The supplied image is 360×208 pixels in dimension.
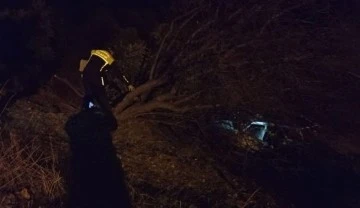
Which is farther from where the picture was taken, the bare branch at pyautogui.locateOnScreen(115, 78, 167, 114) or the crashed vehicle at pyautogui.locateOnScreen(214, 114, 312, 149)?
the crashed vehicle at pyautogui.locateOnScreen(214, 114, 312, 149)

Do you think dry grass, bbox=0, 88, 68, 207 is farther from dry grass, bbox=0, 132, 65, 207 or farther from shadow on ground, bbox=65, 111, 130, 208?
shadow on ground, bbox=65, 111, 130, 208

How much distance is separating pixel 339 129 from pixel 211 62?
298cm

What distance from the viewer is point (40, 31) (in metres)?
8.66

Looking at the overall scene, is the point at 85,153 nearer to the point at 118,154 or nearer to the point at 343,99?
the point at 118,154

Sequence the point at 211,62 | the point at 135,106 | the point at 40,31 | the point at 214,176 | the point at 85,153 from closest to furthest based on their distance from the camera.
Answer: the point at 85,153
the point at 214,176
the point at 211,62
the point at 135,106
the point at 40,31

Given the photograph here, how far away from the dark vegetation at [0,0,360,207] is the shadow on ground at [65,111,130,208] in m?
0.05

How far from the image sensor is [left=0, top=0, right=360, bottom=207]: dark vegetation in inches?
268

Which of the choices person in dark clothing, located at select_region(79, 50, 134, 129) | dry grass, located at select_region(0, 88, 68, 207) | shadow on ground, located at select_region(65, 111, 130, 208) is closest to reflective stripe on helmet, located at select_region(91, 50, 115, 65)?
person in dark clothing, located at select_region(79, 50, 134, 129)

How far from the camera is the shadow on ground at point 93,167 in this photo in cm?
546

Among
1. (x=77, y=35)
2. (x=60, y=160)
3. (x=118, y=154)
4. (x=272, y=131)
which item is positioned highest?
(x=77, y=35)

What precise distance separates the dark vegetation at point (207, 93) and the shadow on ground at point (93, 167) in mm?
45

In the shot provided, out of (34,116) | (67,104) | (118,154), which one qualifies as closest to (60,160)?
(118,154)

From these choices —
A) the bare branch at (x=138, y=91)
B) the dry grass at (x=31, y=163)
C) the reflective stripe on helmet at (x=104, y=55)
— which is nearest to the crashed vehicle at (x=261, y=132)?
the bare branch at (x=138, y=91)

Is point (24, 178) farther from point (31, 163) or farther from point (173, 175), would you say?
point (173, 175)
